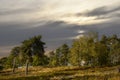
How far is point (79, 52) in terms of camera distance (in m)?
115

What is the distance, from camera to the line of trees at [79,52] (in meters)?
91.4

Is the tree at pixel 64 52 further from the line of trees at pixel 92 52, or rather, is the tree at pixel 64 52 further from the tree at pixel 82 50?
the tree at pixel 82 50

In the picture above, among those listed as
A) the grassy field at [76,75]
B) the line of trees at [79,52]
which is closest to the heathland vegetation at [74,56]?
the line of trees at [79,52]

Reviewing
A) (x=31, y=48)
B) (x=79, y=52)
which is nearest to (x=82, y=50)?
(x=79, y=52)

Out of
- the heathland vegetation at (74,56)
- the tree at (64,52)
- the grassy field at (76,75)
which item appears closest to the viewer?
the grassy field at (76,75)

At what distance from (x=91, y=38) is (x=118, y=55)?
69.3 feet

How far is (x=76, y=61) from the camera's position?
370 ft

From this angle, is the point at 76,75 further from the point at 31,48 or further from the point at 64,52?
the point at 64,52

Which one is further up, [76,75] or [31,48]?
[31,48]

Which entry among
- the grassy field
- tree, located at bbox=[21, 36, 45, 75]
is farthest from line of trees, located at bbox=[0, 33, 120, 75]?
the grassy field

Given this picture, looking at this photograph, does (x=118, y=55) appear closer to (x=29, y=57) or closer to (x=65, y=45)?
(x=65, y=45)

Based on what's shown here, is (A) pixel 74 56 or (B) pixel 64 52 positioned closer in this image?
(A) pixel 74 56

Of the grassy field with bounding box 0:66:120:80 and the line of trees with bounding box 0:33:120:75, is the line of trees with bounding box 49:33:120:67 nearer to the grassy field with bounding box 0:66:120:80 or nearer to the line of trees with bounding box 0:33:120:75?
the line of trees with bounding box 0:33:120:75

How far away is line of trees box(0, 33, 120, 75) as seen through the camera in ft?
300
